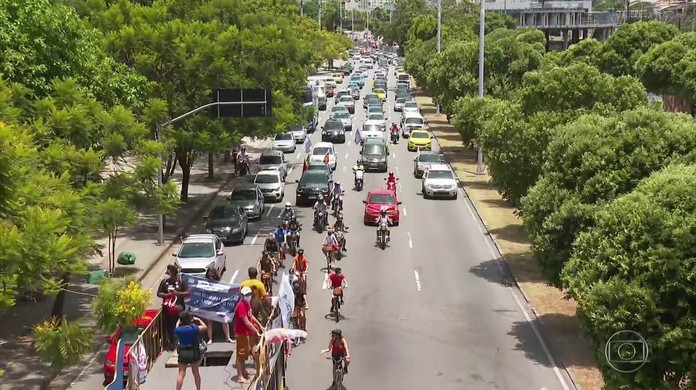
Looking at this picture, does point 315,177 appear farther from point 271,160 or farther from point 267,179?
point 271,160

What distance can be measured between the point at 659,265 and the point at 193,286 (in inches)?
319

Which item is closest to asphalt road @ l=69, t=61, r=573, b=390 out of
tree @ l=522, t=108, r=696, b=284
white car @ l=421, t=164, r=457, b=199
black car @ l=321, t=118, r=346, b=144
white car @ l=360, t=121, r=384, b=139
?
tree @ l=522, t=108, r=696, b=284

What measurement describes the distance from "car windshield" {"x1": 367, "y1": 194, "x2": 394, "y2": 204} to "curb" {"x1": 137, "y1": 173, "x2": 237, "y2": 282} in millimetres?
7500

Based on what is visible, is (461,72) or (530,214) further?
(461,72)

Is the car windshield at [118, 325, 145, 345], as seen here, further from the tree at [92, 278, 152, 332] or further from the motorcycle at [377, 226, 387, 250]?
the motorcycle at [377, 226, 387, 250]

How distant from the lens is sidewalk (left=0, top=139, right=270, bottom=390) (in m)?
18.8

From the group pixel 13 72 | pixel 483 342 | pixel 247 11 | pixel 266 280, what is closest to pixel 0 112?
pixel 13 72

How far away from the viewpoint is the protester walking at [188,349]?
13.2 m

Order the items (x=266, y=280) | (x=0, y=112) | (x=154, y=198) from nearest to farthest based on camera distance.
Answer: (x=0, y=112) < (x=266, y=280) < (x=154, y=198)

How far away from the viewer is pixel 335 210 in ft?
116

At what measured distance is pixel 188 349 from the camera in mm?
13273

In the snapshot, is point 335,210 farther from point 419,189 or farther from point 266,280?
point 266,280

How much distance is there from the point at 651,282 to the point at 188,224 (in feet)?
80.6

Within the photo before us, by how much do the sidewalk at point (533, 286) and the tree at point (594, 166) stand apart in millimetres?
1711
